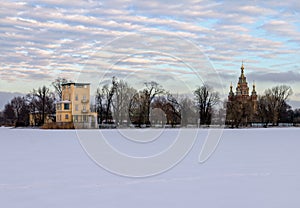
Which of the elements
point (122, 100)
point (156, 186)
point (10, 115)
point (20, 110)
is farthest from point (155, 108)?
point (156, 186)

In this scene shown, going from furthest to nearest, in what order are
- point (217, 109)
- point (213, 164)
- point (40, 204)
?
point (217, 109)
point (213, 164)
point (40, 204)

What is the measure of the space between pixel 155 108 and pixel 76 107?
1310 cm

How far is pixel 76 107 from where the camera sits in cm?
5853

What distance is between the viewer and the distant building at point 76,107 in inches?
2110

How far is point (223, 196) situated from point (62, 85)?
6330cm

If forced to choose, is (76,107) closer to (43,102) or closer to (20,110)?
(43,102)

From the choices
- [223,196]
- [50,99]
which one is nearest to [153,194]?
[223,196]

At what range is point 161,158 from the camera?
13.3 metres

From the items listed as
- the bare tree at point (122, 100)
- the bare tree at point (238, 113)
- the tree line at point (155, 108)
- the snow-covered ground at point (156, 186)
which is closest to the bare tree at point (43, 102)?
the tree line at point (155, 108)

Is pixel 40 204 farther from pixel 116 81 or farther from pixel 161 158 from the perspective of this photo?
pixel 116 81

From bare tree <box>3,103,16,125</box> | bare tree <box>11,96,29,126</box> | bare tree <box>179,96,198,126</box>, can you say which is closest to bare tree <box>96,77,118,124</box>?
bare tree <box>179,96,198,126</box>

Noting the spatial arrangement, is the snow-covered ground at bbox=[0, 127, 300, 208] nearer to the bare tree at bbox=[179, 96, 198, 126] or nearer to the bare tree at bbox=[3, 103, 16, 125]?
A: the bare tree at bbox=[179, 96, 198, 126]

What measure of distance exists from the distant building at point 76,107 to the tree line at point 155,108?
211 centimetres

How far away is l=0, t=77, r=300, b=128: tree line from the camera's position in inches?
2172
